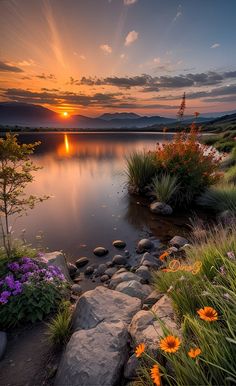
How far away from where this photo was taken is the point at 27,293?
12.4ft

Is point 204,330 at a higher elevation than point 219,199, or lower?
higher

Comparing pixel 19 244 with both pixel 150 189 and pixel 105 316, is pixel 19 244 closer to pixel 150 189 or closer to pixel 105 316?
pixel 105 316

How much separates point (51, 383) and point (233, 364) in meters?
1.96

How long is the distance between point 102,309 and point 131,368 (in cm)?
97

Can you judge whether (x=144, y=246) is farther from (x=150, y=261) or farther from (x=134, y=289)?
(x=134, y=289)

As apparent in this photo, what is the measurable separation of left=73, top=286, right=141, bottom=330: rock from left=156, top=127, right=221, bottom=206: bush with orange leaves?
665 cm

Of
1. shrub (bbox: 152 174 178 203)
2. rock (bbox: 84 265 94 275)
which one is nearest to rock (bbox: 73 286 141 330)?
rock (bbox: 84 265 94 275)

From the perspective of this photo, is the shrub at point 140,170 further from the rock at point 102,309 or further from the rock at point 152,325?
the rock at point 152,325

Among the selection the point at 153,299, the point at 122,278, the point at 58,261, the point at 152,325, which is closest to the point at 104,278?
the point at 122,278

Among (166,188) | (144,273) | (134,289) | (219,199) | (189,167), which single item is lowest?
(144,273)

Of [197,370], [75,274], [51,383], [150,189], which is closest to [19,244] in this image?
[75,274]

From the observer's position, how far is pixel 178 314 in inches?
113

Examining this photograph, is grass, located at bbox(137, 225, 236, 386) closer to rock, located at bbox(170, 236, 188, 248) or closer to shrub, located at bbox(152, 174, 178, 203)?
rock, located at bbox(170, 236, 188, 248)

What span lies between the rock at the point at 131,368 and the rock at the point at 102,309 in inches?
24.9
